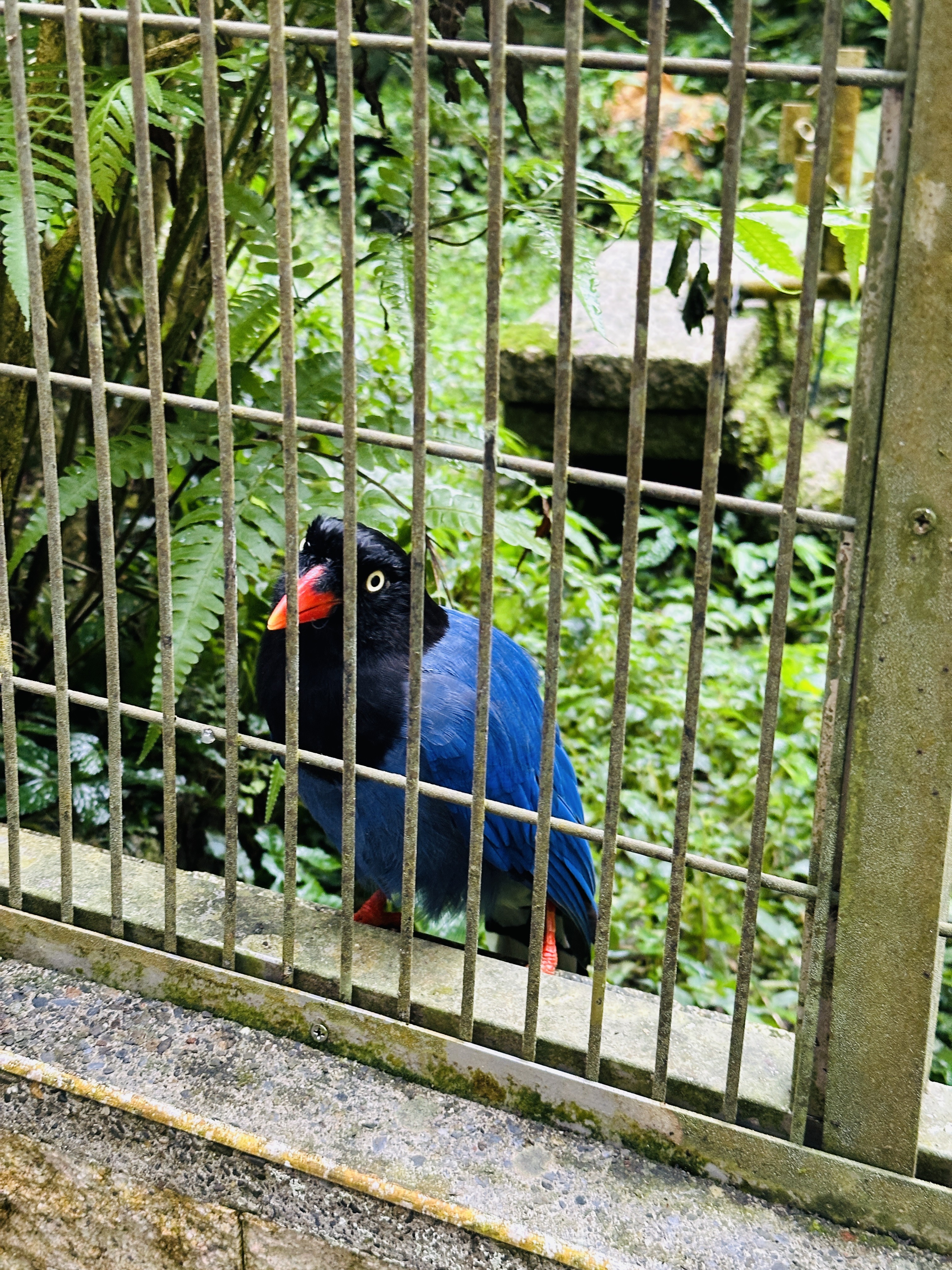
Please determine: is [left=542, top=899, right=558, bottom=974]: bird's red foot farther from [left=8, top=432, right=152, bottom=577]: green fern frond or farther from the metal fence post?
[left=8, top=432, right=152, bottom=577]: green fern frond

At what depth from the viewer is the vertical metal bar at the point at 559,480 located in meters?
1.29

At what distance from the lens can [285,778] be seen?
1.68 metres

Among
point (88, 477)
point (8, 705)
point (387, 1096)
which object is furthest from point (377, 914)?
point (88, 477)

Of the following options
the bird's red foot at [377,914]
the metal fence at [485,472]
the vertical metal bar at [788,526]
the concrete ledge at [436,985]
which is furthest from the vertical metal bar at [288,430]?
the vertical metal bar at [788,526]

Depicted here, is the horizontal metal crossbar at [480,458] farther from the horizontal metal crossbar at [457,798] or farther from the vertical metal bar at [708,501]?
the horizontal metal crossbar at [457,798]

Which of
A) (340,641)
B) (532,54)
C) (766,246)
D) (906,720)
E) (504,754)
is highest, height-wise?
(532,54)

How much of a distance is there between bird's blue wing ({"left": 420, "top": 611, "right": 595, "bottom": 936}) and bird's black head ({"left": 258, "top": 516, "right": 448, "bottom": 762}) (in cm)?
6

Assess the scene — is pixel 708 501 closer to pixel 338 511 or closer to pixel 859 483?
pixel 859 483

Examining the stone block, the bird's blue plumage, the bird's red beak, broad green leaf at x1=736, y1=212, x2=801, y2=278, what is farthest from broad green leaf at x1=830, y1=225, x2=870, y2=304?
the stone block

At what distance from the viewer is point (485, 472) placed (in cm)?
146

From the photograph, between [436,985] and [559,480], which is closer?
[559,480]

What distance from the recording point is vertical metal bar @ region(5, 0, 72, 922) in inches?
62.8

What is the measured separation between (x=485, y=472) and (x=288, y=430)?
0.94 ft

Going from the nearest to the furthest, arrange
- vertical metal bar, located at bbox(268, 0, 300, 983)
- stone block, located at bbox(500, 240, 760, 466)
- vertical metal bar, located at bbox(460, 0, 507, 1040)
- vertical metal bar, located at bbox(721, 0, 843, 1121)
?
1. vertical metal bar, located at bbox(721, 0, 843, 1121)
2. vertical metal bar, located at bbox(460, 0, 507, 1040)
3. vertical metal bar, located at bbox(268, 0, 300, 983)
4. stone block, located at bbox(500, 240, 760, 466)
